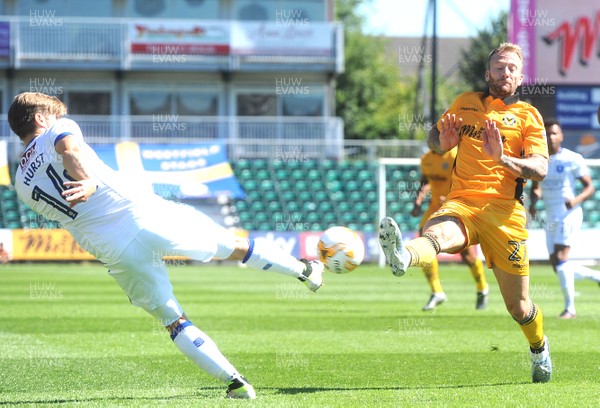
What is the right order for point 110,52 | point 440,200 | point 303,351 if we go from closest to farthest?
point 303,351, point 440,200, point 110,52

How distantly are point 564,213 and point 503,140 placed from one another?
21.2 ft

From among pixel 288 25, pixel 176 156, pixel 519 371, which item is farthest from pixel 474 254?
pixel 288 25

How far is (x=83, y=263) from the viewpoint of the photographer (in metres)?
29.5

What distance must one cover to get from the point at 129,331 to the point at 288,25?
26.1m

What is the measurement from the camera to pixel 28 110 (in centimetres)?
667

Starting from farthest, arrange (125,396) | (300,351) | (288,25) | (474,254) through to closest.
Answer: (288,25), (474,254), (300,351), (125,396)

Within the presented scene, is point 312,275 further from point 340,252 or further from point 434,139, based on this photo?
point 434,139

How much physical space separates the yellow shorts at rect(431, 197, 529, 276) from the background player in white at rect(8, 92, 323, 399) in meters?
1.59

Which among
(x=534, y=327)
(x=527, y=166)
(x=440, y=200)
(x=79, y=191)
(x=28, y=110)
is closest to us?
(x=79, y=191)

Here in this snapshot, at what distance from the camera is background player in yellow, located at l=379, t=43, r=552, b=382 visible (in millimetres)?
7340

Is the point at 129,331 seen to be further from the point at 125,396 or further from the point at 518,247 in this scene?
the point at 518,247

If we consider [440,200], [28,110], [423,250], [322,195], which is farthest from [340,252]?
[322,195]

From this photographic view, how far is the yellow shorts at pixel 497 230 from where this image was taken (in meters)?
7.35

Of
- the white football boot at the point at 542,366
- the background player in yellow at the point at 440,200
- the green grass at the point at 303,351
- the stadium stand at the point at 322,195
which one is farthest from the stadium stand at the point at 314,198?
the white football boot at the point at 542,366
